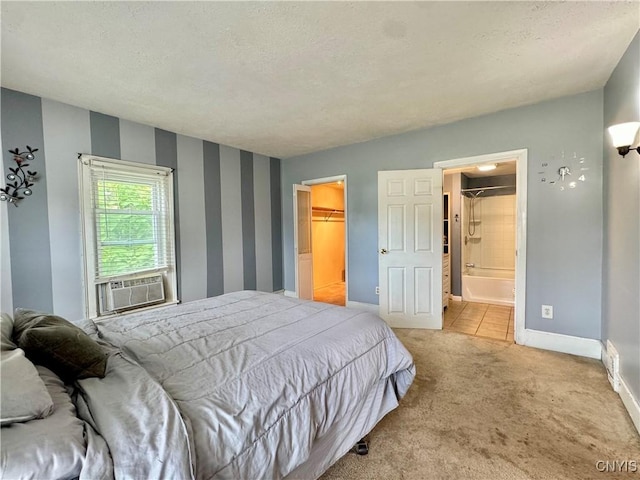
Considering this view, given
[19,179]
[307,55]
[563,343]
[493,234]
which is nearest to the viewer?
[307,55]

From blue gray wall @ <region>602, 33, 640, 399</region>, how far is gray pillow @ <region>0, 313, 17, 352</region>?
3.15 meters

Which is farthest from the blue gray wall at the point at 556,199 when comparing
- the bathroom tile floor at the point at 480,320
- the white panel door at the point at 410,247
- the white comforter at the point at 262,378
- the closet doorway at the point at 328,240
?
the closet doorway at the point at 328,240

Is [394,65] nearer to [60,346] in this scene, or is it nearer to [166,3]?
[166,3]

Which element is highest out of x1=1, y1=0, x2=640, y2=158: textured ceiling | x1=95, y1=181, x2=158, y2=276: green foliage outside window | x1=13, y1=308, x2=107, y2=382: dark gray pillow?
x1=1, y1=0, x2=640, y2=158: textured ceiling

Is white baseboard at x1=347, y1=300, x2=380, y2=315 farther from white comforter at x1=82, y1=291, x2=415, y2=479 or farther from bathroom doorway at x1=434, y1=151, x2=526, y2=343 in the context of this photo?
white comforter at x1=82, y1=291, x2=415, y2=479

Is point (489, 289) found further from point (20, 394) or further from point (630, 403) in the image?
point (20, 394)

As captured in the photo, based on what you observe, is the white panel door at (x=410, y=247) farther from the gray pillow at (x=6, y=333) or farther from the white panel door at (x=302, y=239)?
the gray pillow at (x=6, y=333)

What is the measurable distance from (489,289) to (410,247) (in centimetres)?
214

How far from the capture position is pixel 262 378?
1.21 m

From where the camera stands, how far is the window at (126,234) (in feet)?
9.62

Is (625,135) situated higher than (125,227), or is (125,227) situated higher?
(625,135)

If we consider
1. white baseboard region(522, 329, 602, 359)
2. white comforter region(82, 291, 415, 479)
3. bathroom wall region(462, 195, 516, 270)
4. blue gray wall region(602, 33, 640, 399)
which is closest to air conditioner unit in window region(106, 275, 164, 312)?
white comforter region(82, 291, 415, 479)

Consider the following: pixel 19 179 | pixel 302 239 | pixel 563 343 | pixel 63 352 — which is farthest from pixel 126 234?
pixel 563 343

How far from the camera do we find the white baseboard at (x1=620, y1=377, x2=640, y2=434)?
1.77m
